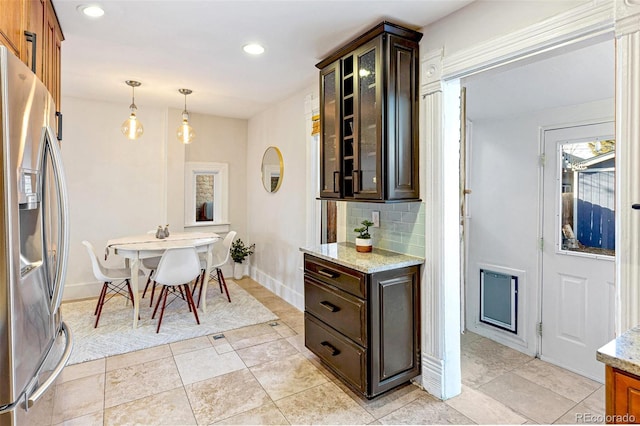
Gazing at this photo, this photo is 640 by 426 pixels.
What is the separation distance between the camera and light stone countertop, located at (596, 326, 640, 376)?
0.96 m

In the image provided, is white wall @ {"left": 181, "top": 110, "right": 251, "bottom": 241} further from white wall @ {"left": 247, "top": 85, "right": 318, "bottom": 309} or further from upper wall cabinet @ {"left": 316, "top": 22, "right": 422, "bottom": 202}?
upper wall cabinet @ {"left": 316, "top": 22, "right": 422, "bottom": 202}

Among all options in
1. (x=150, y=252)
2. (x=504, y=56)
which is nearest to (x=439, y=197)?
(x=504, y=56)

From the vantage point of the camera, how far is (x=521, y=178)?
11.2ft

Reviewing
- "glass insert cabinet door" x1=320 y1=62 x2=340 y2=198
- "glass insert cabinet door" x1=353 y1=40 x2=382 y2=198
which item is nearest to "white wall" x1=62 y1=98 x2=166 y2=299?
"glass insert cabinet door" x1=320 y1=62 x2=340 y2=198

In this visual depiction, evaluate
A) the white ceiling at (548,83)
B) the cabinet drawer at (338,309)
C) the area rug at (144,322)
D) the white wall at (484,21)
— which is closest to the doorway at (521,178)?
the white ceiling at (548,83)

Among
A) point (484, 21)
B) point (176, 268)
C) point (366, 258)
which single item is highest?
point (484, 21)

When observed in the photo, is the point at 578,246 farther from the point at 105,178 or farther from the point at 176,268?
the point at 105,178

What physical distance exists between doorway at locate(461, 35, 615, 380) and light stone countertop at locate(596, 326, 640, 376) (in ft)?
6.63

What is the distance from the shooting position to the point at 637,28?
1.42m

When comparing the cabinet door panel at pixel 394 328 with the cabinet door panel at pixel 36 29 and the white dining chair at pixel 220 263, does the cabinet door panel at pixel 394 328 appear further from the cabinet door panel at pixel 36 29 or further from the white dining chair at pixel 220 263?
the white dining chair at pixel 220 263

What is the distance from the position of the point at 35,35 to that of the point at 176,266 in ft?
7.28

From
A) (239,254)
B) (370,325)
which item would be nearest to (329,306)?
(370,325)

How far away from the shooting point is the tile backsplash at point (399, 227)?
2.47m

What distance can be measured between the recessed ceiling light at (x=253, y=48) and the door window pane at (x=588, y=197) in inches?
110
